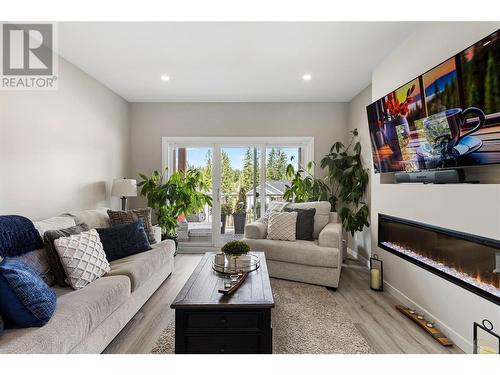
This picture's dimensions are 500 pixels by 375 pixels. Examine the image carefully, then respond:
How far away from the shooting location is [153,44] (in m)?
2.72

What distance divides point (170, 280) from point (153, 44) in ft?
8.93

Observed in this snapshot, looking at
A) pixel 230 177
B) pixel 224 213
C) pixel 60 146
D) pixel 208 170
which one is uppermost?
pixel 60 146

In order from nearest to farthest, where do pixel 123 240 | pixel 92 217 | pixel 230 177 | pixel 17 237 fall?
pixel 17 237 → pixel 123 240 → pixel 92 217 → pixel 230 177

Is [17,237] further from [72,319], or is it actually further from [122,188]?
[122,188]

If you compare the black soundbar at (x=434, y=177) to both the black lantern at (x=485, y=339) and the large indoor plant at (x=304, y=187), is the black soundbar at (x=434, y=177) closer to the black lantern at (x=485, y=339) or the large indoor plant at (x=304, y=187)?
the black lantern at (x=485, y=339)

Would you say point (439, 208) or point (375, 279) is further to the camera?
point (375, 279)

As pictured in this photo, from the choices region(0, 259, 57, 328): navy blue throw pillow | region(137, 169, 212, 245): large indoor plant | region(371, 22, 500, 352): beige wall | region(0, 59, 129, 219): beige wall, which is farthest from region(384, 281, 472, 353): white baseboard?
region(0, 59, 129, 219): beige wall

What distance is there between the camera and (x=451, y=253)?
2.08 meters

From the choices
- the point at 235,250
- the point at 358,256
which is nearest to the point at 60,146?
the point at 235,250

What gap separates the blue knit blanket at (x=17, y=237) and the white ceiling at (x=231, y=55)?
5.92ft

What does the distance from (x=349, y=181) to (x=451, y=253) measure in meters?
2.12
